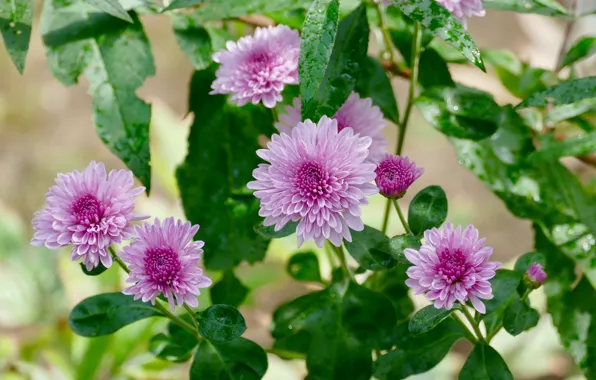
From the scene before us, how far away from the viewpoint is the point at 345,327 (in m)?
0.86

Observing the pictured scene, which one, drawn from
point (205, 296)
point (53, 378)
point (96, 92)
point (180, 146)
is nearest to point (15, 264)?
point (53, 378)

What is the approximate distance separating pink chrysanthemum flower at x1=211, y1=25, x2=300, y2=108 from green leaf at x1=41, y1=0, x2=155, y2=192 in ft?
0.52

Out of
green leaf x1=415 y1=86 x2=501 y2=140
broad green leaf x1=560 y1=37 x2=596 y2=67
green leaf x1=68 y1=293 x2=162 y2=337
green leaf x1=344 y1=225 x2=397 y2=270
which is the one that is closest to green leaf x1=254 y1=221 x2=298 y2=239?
green leaf x1=344 y1=225 x2=397 y2=270

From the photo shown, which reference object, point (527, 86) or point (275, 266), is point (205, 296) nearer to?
point (275, 266)

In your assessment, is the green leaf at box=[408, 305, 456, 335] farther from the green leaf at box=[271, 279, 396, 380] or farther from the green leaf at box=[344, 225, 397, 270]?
the green leaf at box=[271, 279, 396, 380]

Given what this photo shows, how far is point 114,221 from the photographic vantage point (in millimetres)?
671

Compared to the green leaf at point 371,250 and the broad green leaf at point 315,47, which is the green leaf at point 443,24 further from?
the green leaf at point 371,250

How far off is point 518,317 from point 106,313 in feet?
1.46

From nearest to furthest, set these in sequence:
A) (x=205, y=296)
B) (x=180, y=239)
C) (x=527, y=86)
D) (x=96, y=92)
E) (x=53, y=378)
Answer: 1. (x=180, y=239)
2. (x=96, y=92)
3. (x=527, y=86)
4. (x=205, y=296)
5. (x=53, y=378)

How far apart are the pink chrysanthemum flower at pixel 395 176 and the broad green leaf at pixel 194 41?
13.4 inches

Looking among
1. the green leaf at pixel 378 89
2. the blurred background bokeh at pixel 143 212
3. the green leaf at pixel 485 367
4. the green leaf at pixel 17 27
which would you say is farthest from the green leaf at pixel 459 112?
the green leaf at pixel 17 27

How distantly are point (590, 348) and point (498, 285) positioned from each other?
252mm

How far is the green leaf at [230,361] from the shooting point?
0.82m

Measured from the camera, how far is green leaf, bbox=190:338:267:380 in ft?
2.68
